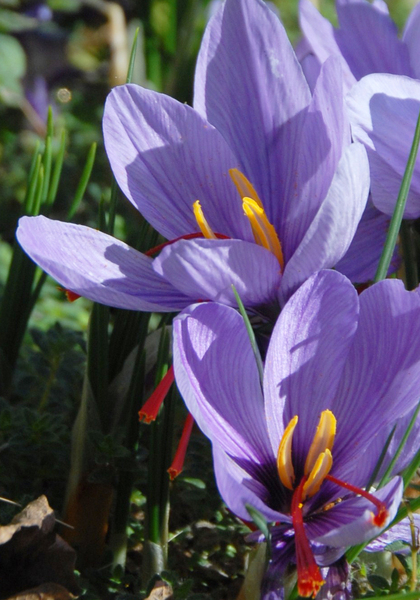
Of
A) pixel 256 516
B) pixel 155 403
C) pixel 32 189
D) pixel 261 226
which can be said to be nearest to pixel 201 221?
pixel 261 226

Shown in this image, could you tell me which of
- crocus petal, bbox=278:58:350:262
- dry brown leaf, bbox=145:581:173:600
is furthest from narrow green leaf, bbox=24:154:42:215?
dry brown leaf, bbox=145:581:173:600

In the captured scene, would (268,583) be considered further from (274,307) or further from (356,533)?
(274,307)

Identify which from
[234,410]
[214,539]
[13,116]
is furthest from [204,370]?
[13,116]

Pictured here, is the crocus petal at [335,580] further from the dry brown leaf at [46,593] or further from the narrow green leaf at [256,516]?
the dry brown leaf at [46,593]

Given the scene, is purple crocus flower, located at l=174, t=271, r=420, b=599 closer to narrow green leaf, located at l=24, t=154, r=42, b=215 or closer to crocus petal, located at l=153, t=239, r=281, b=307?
crocus petal, located at l=153, t=239, r=281, b=307

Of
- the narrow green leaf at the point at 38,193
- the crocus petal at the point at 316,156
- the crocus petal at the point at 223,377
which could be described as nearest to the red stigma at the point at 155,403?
the crocus petal at the point at 223,377

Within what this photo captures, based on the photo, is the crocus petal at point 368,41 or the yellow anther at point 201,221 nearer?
the yellow anther at point 201,221
